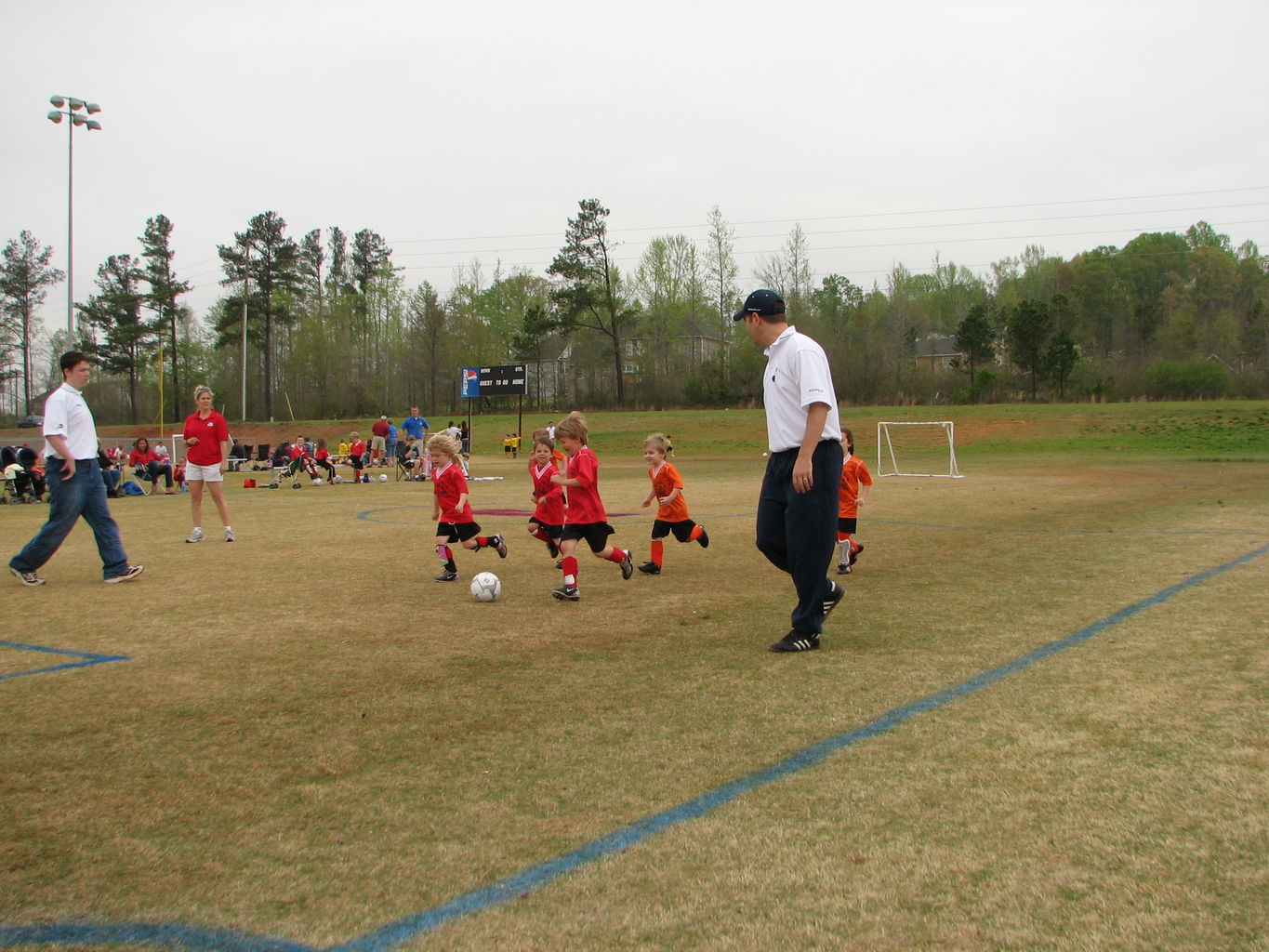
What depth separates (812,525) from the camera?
6254 millimetres

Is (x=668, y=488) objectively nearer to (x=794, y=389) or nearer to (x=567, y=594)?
(x=567, y=594)

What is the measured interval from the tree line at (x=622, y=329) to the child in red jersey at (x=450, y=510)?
48684mm

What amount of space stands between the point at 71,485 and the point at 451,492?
3.58m

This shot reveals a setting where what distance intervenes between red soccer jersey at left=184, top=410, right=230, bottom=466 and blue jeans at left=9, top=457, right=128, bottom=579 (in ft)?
10.2

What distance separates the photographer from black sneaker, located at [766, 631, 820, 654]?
6.28m

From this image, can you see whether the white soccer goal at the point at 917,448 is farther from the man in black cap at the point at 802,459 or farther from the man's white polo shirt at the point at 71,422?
the man in black cap at the point at 802,459

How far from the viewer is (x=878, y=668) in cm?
582

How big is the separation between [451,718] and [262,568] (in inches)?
249

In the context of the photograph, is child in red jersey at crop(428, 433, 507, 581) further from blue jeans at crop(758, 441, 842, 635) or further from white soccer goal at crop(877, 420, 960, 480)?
white soccer goal at crop(877, 420, 960, 480)

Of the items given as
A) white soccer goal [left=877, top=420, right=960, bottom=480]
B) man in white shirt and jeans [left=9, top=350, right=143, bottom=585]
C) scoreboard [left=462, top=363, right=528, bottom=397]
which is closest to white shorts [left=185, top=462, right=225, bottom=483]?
man in white shirt and jeans [left=9, top=350, right=143, bottom=585]

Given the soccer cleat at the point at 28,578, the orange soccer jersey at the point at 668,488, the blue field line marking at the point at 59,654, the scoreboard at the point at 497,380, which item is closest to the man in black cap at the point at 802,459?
the orange soccer jersey at the point at 668,488

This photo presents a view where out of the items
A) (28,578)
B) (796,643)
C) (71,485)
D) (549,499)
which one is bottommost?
(796,643)

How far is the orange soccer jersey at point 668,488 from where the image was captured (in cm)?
1013

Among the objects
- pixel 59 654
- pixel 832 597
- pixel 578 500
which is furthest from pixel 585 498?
pixel 59 654
